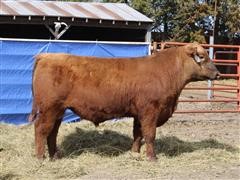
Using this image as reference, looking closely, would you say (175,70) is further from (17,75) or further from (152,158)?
(17,75)

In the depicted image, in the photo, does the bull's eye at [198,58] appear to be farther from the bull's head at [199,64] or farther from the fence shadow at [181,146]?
the fence shadow at [181,146]

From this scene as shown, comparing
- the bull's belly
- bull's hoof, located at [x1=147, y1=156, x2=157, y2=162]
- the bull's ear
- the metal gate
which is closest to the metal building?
the metal gate

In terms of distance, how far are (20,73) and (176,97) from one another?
3945mm

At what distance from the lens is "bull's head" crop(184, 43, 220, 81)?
25.4 feet

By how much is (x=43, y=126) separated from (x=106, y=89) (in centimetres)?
103

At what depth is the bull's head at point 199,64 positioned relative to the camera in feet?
25.4

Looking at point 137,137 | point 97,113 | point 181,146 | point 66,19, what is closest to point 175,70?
point 137,137

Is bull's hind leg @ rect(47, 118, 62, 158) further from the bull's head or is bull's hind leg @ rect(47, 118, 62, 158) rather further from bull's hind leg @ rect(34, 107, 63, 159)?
the bull's head

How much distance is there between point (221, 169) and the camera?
23.6 feet

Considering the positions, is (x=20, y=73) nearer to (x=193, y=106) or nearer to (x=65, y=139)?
(x=65, y=139)

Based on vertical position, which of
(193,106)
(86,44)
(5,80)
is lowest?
(193,106)

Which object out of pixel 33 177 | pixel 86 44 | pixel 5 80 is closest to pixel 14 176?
pixel 33 177

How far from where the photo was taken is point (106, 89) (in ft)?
24.5

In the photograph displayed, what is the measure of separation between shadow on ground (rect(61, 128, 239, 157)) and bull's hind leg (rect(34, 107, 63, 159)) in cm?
57
